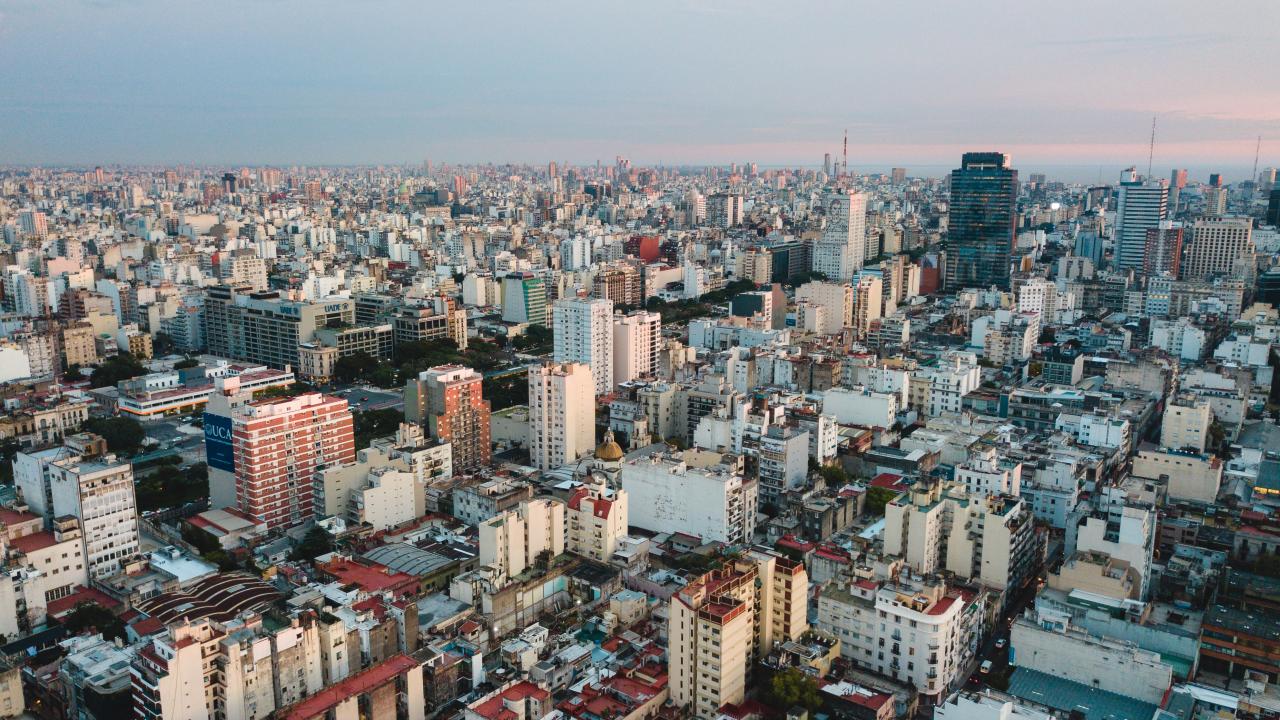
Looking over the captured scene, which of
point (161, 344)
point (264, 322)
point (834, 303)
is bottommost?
point (161, 344)

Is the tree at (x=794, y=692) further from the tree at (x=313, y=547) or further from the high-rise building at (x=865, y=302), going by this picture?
the high-rise building at (x=865, y=302)

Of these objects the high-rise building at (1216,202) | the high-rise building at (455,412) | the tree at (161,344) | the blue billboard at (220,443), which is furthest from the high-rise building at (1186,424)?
the high-rise building at (1216,202)

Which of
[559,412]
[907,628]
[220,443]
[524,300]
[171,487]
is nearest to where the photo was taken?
[907,628]

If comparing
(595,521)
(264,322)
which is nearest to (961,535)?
(595,521)

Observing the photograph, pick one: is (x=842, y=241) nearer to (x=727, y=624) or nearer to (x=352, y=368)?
(x=352, y=368)

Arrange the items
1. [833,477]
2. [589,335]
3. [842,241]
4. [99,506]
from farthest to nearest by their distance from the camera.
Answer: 1. [842,241]
2. [589,335]
3. [833,477]
4. [99,506]

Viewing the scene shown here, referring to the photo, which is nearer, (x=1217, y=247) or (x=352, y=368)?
(x=352, y=368)

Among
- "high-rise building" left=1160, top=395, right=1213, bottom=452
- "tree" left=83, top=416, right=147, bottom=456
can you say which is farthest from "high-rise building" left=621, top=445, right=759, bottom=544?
"tree" left=83, top=416, right=147, bottom=456

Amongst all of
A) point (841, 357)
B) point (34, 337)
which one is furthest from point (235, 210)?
point (841, 357)
